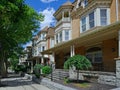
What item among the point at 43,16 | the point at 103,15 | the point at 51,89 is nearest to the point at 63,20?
the point at 43,16

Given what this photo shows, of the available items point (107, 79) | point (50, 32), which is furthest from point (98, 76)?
point (50, 32)

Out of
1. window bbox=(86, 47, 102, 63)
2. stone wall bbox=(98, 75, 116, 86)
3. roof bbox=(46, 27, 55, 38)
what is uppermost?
roof bbox=(46, 27, 55, 38)

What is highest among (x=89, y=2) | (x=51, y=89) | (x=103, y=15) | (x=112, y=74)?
(x=89, y=2)

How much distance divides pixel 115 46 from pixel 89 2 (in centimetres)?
800

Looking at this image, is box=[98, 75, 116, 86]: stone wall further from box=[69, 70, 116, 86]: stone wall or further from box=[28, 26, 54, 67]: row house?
box=[28, 26, 54, 67]: row house

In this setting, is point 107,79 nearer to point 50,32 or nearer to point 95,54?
point 95,54

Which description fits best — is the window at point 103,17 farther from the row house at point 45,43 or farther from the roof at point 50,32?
the roof at point 50,32

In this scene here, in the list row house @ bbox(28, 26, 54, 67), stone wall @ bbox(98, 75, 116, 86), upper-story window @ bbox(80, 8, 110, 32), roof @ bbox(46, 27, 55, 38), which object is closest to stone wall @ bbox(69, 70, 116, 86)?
stone wall @ bbox(98, 75, 116, 86)

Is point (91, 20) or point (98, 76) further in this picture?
point (91, 20)

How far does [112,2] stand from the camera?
26.2 metres

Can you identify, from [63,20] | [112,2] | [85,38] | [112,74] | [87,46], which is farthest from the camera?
[63,20]

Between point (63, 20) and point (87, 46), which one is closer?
point (87, 46)

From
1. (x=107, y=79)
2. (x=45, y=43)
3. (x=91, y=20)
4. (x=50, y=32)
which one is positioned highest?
(x=50, y=32)

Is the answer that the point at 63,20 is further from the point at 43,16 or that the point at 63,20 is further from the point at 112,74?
the point at 112,74
